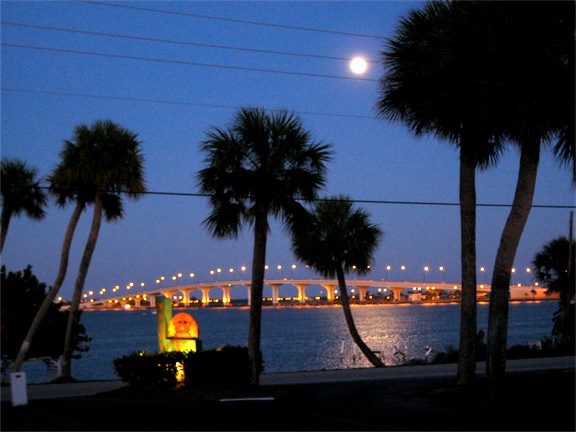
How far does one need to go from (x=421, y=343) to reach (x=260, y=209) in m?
69.5

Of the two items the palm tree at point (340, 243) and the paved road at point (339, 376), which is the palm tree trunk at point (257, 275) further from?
the palm tree at point (340, 243)

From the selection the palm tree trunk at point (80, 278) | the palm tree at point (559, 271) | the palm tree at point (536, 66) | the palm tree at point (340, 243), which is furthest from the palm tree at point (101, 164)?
the palm tree at point (559, 271)

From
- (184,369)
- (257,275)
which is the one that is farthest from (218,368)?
(257,275)

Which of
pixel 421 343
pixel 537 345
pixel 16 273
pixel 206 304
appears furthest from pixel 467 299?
pixel 206 304

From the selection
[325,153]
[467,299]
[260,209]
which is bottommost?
[467,299]

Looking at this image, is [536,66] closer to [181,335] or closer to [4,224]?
[181,335]

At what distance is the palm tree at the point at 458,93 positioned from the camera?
17344 mm

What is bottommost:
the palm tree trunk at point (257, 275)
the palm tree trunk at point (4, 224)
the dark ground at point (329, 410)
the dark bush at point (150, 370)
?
the dark ground at point (329, 410)

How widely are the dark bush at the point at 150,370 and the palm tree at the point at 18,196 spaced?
546 inches

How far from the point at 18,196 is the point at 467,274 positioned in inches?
825

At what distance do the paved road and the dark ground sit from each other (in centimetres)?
364

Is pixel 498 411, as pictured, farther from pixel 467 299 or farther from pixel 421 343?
pixel 421 343

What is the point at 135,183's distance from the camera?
30.6m

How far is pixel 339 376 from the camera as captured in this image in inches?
1013
